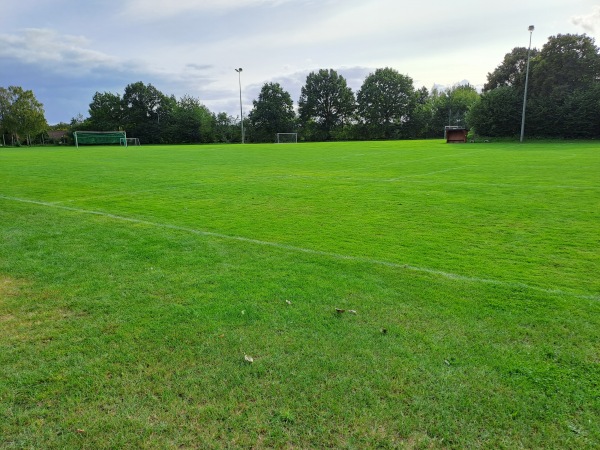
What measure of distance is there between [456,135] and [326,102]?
2034 inches

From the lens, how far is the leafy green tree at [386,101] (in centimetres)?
8553

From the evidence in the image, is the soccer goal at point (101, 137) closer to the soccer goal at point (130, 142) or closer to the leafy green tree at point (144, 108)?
the soccer goal at point (130, 142)

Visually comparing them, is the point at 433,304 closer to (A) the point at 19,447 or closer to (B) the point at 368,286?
(B) the point at 368,286

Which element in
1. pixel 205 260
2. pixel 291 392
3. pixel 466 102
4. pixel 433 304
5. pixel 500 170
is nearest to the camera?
pixel 291 392

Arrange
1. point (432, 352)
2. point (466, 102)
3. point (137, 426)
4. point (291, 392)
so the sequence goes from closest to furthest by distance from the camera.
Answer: point (137, 426), point (291, 392), point (432, 352), point (466, 102)

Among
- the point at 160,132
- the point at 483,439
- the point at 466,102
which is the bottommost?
the point at 483,439

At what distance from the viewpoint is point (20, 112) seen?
83.2m

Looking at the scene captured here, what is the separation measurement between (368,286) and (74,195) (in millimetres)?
10071

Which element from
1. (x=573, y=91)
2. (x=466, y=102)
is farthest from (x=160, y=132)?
(x=573, y=91)

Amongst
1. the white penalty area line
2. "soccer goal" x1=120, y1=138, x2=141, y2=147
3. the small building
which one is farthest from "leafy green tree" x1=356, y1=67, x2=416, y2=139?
the white penalty area line

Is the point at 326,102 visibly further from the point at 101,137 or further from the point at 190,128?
the point at 101,137

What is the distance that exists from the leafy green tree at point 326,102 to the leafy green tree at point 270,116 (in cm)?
548

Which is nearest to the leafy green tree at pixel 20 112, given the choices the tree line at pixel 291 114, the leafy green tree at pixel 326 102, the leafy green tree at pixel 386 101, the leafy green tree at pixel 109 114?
the tree line at pixel 291 114

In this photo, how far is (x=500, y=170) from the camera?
16.5m
